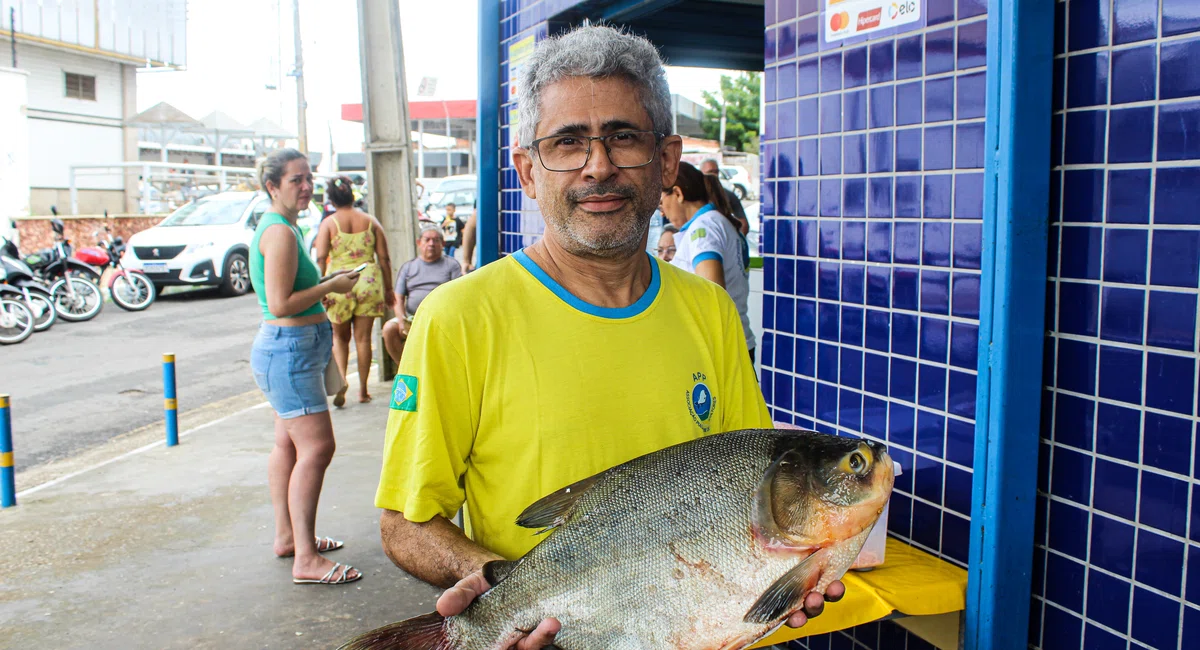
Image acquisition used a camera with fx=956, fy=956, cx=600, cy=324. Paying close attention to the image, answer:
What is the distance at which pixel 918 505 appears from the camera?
9.86ft

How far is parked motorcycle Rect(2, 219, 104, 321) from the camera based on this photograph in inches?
553

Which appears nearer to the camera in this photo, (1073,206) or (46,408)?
(1073,206)

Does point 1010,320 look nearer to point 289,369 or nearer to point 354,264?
point 289,369

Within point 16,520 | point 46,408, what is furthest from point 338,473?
point 46,408

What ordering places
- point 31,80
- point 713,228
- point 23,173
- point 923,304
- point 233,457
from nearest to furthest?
point 923,304
point 713,228
point 233,457
point 23,173
point 31,80

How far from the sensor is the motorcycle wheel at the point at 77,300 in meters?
14.0

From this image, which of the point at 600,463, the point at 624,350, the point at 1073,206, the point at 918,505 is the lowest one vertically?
the point at 918,505

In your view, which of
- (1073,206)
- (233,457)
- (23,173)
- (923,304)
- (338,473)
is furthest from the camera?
(23,173)

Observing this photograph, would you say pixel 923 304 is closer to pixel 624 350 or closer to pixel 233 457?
pixel 624 350

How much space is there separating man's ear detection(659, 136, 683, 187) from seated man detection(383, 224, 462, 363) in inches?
253

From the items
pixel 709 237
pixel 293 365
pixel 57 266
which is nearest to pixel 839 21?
pixel 709 237

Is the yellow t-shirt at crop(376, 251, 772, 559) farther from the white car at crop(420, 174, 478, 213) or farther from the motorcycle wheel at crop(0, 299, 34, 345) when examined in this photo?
the white car at crop(420, 174, 478, 213)

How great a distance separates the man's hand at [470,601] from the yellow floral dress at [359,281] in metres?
7.10

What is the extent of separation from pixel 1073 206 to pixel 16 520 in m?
5.86
